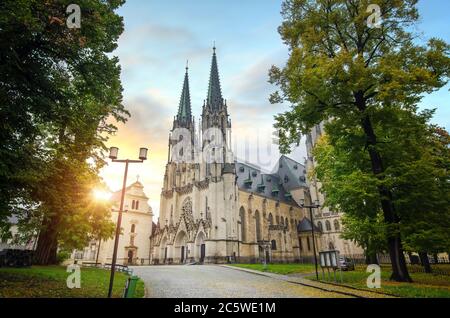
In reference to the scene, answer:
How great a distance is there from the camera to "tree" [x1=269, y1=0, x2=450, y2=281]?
1187cm

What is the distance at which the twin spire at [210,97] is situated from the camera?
4922 cm

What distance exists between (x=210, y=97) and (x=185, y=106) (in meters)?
10.7

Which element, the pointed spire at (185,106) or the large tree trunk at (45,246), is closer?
the large tree trunk at (45,246)

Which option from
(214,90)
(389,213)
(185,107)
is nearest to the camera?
(389,213)

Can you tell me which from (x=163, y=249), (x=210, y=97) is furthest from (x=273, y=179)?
(x=163, y=249)

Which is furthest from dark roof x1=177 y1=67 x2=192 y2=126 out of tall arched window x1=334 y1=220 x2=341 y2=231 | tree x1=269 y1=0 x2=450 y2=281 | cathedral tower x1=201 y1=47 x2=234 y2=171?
tree x1=269 y1=0 x2=450 y2=281

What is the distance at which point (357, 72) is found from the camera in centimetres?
1197

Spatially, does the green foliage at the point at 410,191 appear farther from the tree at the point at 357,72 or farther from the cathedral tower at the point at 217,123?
the cathedral tower at the point at 217,123

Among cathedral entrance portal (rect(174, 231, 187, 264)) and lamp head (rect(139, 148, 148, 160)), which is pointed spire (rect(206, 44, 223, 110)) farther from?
lamp head (rect(139, 148, 148, 160))

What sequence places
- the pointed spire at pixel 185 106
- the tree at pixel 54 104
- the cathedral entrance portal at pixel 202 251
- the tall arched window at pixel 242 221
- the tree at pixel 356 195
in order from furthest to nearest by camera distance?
the pointed spire at pixel 185 106, the tall arched window at pixel 242 221, the cathedral entrance portal at pixel 202 251, the tree at pixel 356 195, the tree at pixel 54 104

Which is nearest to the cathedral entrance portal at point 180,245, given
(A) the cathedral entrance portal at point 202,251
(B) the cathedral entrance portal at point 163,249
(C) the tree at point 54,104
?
(B) the cathedral entrance portal at point 163,249

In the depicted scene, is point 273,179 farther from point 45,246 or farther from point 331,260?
point 45,246

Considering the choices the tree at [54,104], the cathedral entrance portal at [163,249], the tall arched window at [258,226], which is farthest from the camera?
the cathedral entrance portal at [163,249]

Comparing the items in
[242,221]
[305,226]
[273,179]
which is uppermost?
[273,179]
